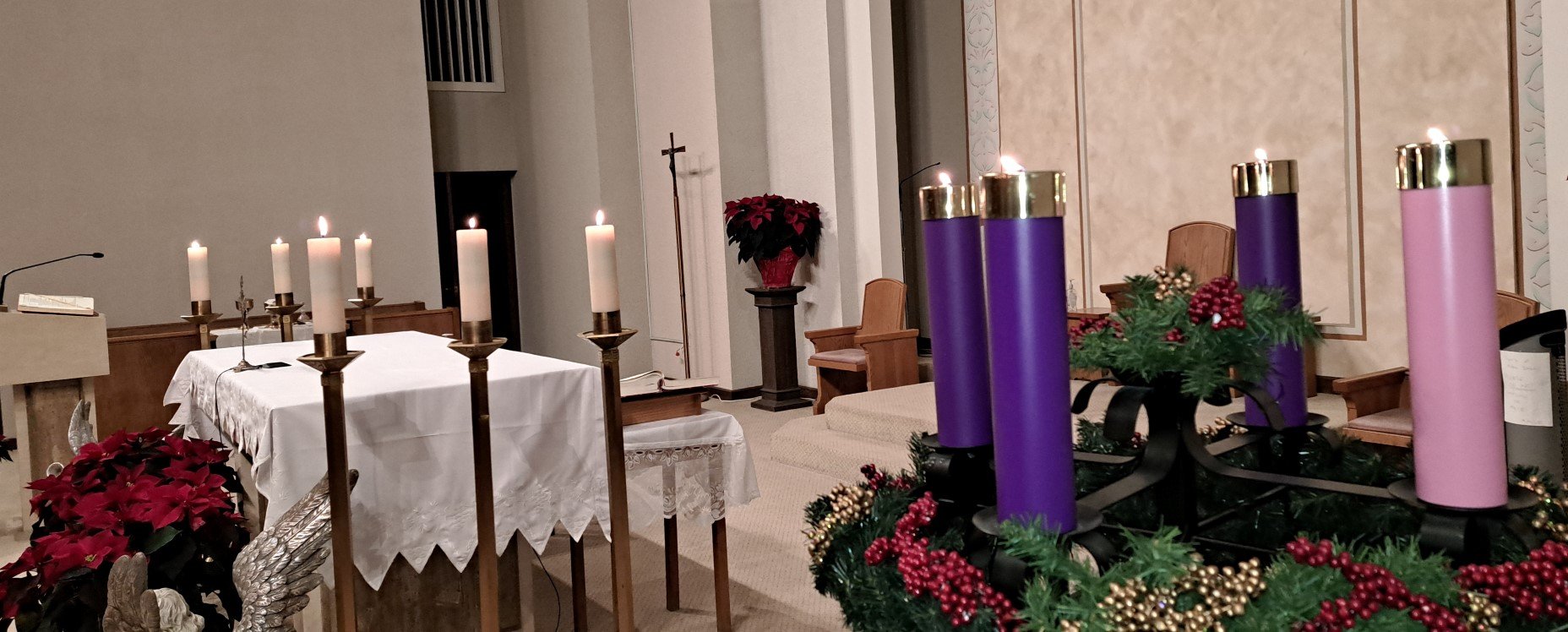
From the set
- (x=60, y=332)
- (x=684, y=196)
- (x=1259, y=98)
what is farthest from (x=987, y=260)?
(x=684, y=196)

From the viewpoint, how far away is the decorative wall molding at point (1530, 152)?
4.23 metres

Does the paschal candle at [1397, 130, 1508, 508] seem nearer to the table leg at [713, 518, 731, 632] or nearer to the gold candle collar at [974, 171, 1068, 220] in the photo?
the gold candle collar at [974, 171, 1068, 220]

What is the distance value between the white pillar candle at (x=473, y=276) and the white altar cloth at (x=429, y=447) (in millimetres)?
496

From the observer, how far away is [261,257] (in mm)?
8422

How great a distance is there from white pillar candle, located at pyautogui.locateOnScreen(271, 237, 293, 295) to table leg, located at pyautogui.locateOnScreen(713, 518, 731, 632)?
190cm

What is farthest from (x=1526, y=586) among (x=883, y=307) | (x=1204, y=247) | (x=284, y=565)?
(x=883, y=307)

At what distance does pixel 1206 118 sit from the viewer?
5496 mm

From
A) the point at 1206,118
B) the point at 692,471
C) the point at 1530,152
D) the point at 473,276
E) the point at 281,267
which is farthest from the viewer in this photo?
the point at 1206,118

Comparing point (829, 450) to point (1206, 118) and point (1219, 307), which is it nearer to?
point (1206, 118)

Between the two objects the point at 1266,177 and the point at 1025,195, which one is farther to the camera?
the point at 1266,177

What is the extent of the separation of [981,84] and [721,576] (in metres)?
4.67

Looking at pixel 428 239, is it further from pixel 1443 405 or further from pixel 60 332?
pixel 1443 405

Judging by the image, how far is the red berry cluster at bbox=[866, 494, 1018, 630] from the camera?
0.71 metres

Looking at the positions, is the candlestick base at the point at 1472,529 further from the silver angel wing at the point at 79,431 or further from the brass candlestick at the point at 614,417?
the silver angel wing at the point at 79,431
